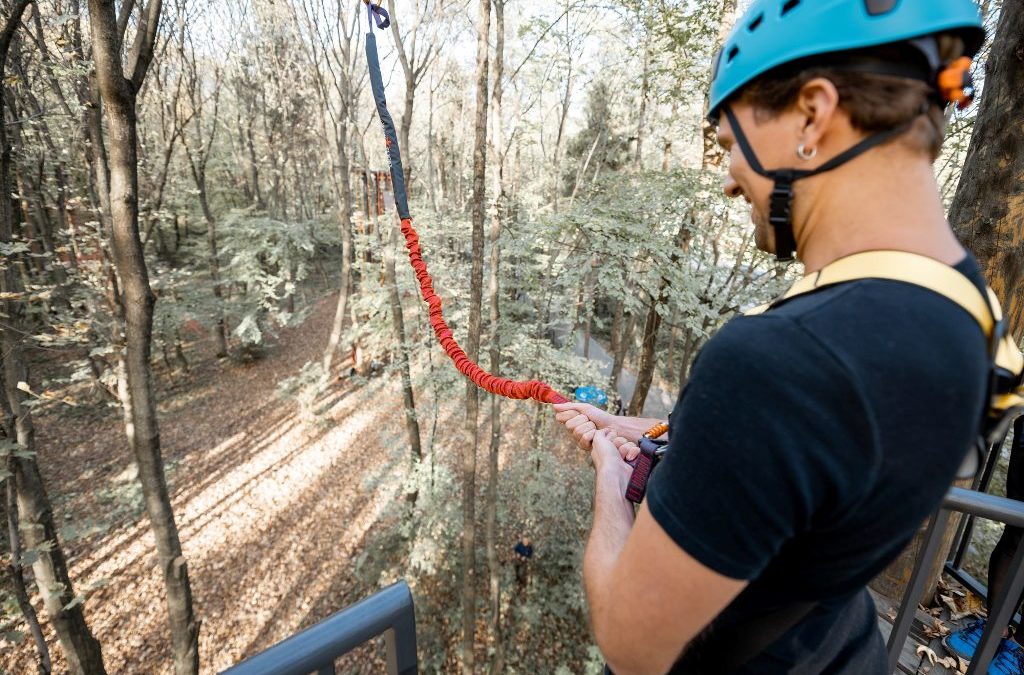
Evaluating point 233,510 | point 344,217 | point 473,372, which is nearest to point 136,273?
point 473,372

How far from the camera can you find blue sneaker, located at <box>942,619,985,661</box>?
8.56ft

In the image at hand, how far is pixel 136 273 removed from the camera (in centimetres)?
330

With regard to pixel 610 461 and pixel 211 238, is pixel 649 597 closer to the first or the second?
pixel 610 461

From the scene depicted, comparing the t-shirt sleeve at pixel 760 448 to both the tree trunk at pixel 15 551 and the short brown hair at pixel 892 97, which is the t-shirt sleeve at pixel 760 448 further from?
the tree trunk at pixel 15 551

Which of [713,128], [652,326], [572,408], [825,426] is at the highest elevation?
[713,128]

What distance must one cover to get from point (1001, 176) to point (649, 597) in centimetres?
378

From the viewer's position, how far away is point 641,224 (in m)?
7.29

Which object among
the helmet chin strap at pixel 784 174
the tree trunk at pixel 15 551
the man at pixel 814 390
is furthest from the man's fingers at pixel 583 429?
the tree trunk at pixel 15 551

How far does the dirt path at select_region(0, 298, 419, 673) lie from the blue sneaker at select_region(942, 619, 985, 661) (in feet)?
29.3

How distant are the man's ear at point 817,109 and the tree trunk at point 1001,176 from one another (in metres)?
3.28

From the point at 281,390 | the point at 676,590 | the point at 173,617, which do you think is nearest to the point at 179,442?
the point at 281,390

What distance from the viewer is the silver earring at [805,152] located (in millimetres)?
745

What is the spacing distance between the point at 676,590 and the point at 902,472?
33 cm

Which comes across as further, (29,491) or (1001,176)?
(29,491)
